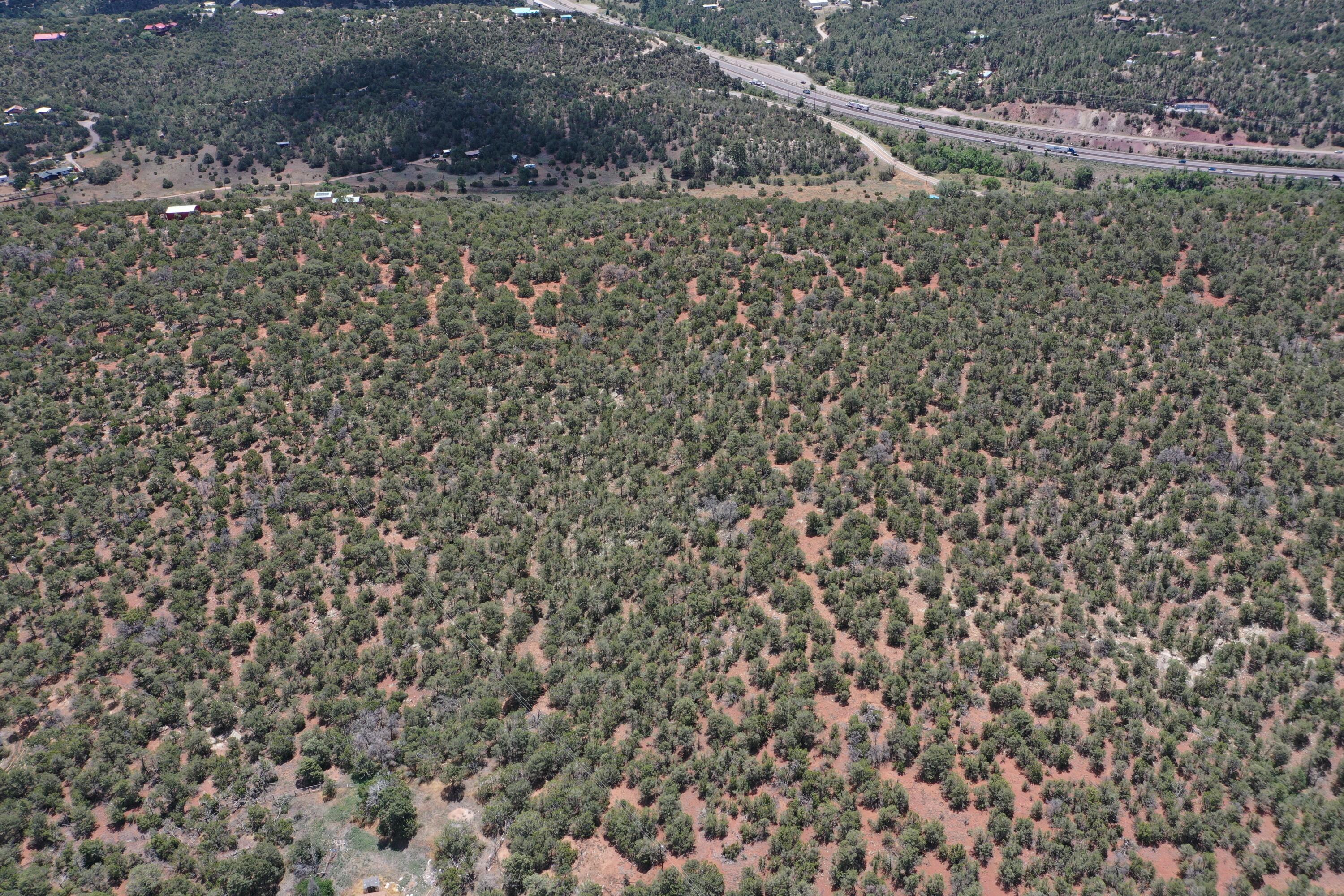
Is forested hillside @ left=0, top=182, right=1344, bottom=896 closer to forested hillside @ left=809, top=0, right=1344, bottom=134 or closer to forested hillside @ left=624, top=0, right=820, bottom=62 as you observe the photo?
forested hillside @ left=809, top=0, right=1344, bottom=134

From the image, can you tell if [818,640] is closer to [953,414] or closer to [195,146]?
[953,414]

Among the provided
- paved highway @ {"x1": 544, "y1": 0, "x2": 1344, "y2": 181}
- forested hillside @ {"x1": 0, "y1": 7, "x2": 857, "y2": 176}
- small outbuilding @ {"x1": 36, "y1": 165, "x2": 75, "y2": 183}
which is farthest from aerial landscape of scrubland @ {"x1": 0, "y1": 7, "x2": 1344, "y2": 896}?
paved highway @ {"x1": 544, "y1": 0, "x2": 1344, "y2": 181}

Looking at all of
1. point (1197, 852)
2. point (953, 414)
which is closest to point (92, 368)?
point (953, 414)

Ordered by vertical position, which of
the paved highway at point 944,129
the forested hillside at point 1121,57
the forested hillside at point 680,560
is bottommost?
the forested hillside at point 680,560

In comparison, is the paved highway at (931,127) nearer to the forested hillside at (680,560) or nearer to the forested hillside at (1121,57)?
the forested hillside at (1121,57)

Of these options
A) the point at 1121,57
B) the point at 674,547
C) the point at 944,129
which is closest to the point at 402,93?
the point at 944,129

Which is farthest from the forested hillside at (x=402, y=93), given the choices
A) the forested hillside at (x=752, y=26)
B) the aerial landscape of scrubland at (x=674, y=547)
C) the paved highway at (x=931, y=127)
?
the forested hillside at (x=752, y=26)
